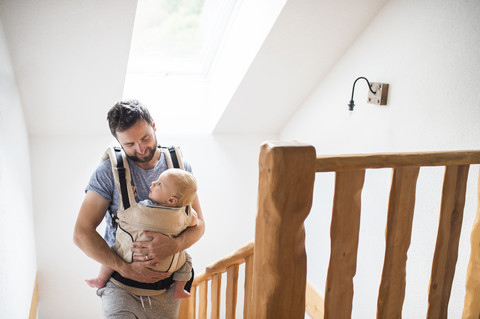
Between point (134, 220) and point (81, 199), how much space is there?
1833mm

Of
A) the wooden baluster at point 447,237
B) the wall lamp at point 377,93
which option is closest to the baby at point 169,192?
the wooden baluster at point 447,237

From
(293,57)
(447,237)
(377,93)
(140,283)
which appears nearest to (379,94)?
(377,93)

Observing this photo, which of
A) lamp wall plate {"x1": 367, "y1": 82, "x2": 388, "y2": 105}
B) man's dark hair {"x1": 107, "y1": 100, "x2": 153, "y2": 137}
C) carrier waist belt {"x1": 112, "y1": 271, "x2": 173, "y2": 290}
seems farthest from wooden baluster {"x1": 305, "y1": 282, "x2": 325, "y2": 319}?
man's dark hair {"x1": 107, "y1": 100, "x2": 153, "y2": 137}

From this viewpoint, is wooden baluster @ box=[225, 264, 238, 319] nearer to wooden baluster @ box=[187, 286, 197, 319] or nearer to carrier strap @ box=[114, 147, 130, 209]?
wooden baluster @ box=[187, 286, 197, 319]

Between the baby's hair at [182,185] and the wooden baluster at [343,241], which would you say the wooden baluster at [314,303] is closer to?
the baby's hair at [182,185]

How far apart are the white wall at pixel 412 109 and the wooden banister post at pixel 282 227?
1.20 m

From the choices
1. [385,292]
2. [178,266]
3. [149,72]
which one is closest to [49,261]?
[149,72]

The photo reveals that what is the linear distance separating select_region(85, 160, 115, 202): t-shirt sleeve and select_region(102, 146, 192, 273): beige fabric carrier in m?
0.03

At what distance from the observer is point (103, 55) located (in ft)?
7.84

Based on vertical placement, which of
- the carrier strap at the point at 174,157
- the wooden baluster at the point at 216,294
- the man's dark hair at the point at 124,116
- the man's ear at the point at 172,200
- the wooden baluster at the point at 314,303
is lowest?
the wooden baluster at the point at 314,303

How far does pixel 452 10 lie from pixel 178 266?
173 centimetres

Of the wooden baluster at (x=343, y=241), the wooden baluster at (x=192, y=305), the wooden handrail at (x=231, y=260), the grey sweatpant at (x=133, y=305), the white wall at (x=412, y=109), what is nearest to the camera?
the wooden baluster at (x=343, y=241)

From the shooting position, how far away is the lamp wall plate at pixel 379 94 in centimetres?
233

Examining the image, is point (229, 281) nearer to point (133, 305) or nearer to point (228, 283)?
point (228, 283)
